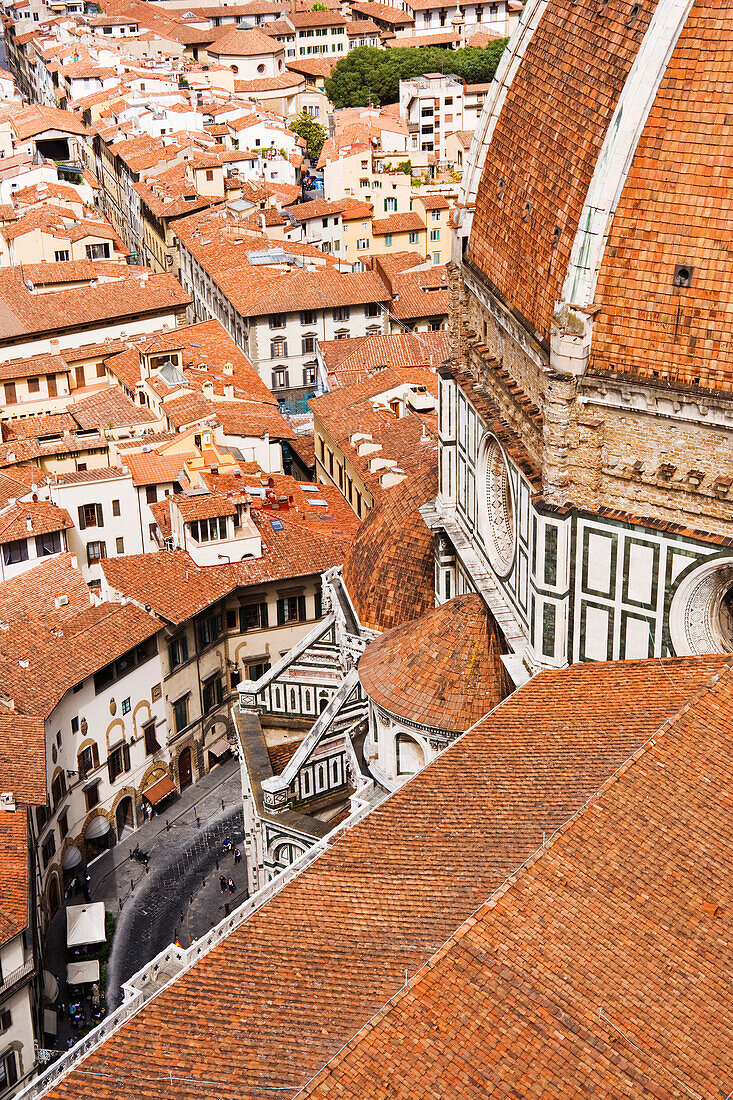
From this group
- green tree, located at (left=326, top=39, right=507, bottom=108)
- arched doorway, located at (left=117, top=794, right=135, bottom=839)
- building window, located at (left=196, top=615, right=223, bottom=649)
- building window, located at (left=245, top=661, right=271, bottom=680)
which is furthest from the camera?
green tree, located at (left=326, top=39, right=507, bottom=108)

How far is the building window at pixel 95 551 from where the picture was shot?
167ft

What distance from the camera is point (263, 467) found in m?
56.5

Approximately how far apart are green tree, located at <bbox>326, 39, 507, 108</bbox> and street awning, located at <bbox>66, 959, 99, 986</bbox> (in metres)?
94.5

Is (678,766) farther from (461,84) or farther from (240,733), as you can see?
(461,84)

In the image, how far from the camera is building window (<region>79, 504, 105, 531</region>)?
50375 millimetres

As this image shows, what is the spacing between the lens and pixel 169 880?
42.8m

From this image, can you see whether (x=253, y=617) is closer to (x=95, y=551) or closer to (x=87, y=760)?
(x=95, y=551)

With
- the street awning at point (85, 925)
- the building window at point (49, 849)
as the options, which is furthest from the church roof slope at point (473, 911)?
the building window at point (49, 849)

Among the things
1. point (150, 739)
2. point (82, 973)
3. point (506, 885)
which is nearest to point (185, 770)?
point (150, 739)

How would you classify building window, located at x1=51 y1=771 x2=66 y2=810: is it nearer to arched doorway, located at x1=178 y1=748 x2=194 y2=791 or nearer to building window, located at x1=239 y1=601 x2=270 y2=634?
arched doorway, located at x1=178 y1=748 x2=194 y2=791

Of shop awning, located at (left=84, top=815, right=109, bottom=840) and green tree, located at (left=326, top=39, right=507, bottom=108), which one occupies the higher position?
green tree, located at (left=326, top=39, right=507, bottom=108)

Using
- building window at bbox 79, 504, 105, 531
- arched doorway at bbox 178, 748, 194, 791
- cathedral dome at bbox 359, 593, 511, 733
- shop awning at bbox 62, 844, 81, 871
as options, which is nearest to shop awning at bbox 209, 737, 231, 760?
arched doorway at bbox 178, 748, 194, 791

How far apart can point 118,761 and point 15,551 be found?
7.40 m

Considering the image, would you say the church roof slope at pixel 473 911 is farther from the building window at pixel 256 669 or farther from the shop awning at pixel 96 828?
the building window at pixel 256 669
